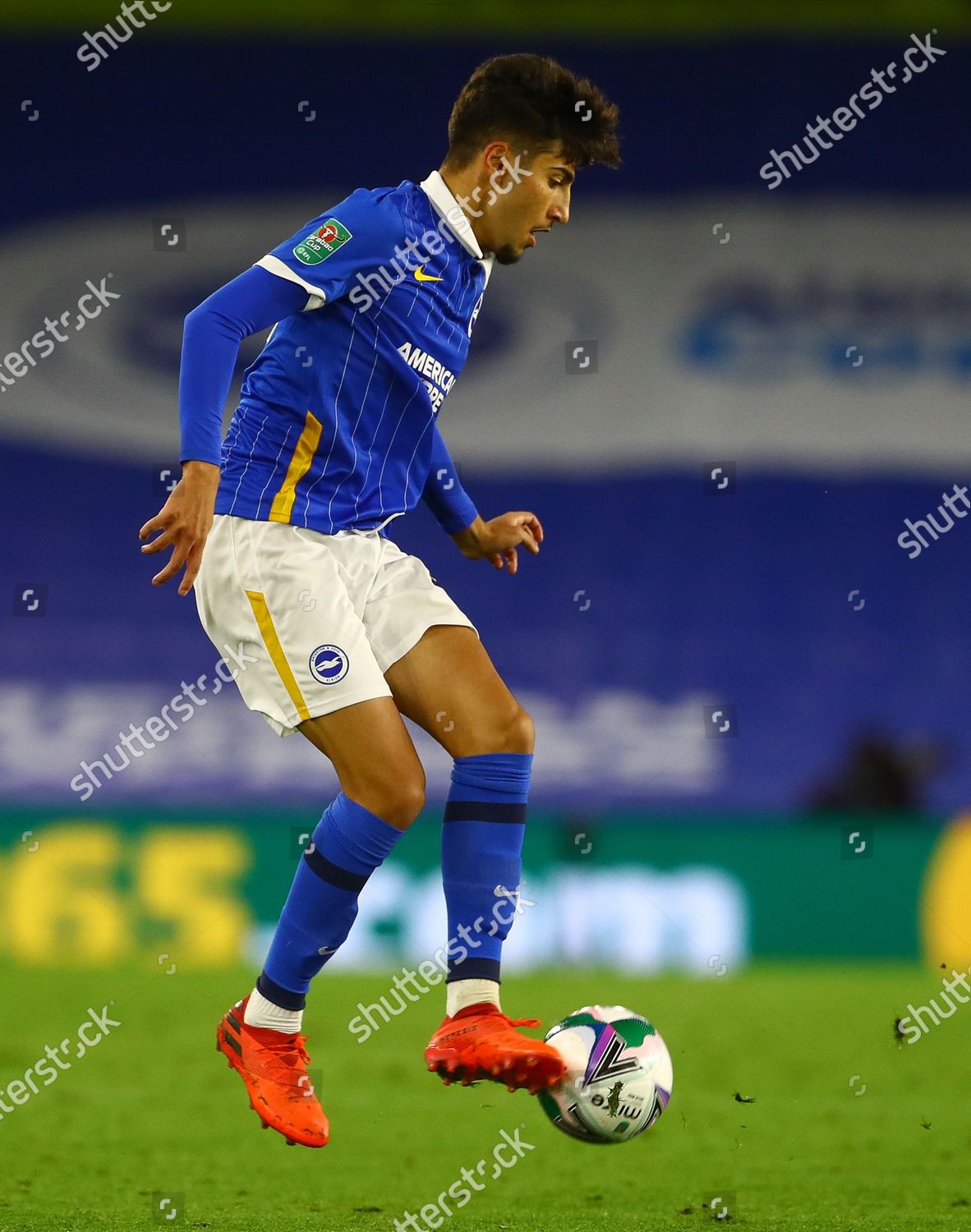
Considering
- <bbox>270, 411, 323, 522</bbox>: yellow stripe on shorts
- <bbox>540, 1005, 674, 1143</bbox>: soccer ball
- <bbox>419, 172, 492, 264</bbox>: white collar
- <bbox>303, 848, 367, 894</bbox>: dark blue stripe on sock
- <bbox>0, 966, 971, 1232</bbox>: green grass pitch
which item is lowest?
<bbox>0, 966, 971, 1232</bbox>: green grass pitch

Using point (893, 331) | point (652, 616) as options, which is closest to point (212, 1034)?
point (652, 616)

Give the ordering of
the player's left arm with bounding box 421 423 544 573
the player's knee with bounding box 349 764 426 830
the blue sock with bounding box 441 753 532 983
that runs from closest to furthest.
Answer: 1. the player's knee with bounding box 349 764 426 830
2. the blue sock with bounding box 441 753 532 983
3. the player's left arm with bounding box 421 423 544 573

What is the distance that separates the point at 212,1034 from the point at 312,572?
4.47 meters

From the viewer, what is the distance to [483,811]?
371cm

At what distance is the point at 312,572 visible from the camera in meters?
3.65

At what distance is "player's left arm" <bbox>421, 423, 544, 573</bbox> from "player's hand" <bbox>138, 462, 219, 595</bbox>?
3.28 ft

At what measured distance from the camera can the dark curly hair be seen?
A: 372 cm

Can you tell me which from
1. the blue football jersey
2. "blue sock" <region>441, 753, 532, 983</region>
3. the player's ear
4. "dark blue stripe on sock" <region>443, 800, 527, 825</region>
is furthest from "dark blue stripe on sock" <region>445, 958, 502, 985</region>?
the player's ear

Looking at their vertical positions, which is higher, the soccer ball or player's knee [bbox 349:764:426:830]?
player's knee [bbox 349:764:426:830]

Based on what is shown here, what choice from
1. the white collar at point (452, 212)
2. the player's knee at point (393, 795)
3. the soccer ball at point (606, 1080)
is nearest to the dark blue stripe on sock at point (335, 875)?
the player's knee at point (393, 795)

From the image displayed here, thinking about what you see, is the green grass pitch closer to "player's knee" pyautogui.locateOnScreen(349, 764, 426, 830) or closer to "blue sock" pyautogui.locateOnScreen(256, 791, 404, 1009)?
"blue sock" pyautogui.locateOnScreen(256, 791, 404, 1009)

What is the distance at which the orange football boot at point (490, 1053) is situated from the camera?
3385 millimetres

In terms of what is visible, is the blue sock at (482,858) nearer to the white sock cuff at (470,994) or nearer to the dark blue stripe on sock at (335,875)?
the white sock cuff at (470,994)

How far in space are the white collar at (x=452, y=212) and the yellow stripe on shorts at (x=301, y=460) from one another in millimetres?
547
